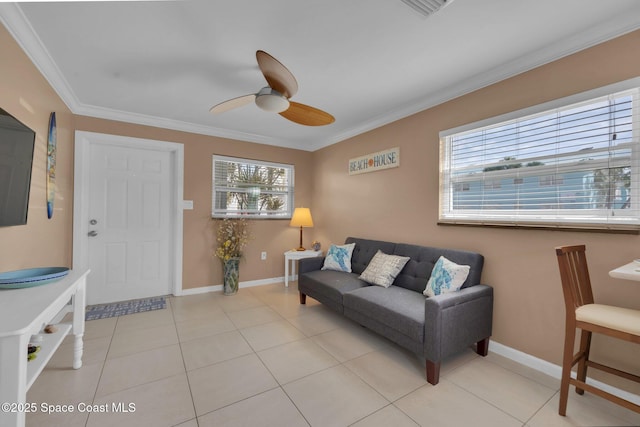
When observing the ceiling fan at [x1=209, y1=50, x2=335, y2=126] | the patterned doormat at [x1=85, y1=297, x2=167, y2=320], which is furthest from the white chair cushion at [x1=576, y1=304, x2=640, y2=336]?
the patterned doormat at [x1=85, y1=297, x2=167, y2=320]

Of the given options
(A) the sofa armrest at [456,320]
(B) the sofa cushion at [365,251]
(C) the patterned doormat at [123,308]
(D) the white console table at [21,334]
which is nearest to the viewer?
(D) the white console table at [21,334]

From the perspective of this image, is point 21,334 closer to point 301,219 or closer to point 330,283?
point 330,283

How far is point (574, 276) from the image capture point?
1631 mm

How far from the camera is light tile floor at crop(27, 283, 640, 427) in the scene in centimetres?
152

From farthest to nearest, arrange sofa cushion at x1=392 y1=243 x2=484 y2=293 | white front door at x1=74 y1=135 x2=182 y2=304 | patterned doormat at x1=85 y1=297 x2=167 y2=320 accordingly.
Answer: white front door at x1=74 y1=135 x2=182 y2=304 < patterned doormat at x1=85 y1=297 x2=167 y2=320 < sofa cushion at x1=392 y1=243 x2=484 y2=293

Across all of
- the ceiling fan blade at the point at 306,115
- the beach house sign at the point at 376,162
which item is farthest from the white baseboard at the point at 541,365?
the ceiling fan blade at the point at 306,115

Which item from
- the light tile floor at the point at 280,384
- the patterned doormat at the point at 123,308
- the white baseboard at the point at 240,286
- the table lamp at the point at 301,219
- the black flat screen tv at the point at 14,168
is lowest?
the light tile floor at the point at 280,384

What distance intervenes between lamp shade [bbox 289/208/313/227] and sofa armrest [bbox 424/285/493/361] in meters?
2.48

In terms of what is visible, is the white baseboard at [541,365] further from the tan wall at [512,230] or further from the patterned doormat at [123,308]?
the patterned doormat at [123,308]

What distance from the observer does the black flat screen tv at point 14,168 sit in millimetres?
1549

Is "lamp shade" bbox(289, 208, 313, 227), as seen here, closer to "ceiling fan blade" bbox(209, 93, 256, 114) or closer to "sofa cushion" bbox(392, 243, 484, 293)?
"sofa cushion" bbox(392, 243, 484, 293)

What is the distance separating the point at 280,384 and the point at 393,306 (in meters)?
1.02

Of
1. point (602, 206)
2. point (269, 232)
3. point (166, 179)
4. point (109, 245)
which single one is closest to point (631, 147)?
point (602, 206)

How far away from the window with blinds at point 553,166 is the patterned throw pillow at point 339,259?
1.27 metres
